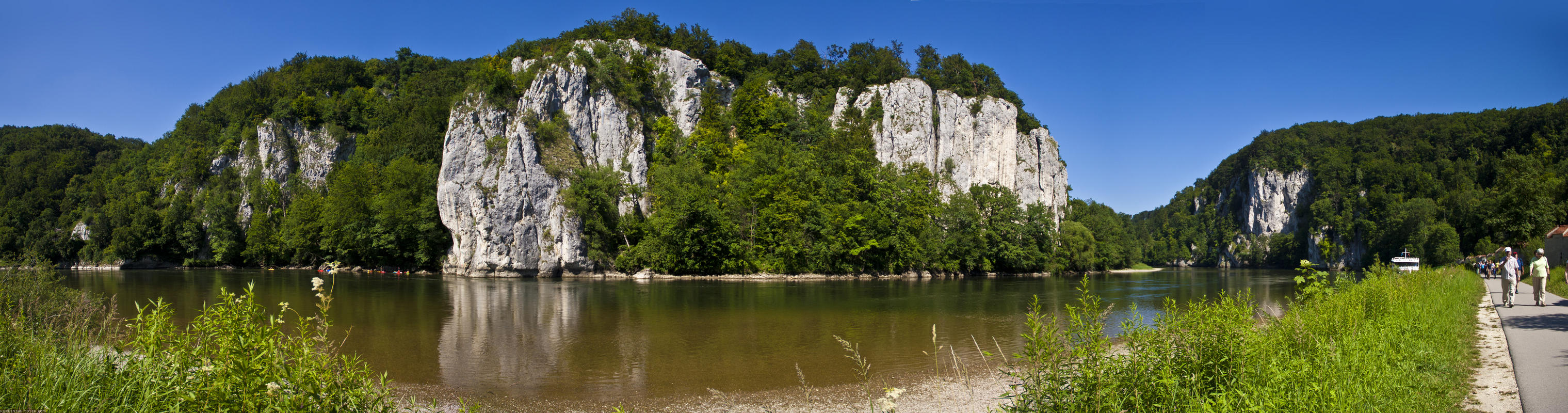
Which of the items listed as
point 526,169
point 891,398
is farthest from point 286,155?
point 891,398

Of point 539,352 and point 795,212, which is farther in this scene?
point 795,212

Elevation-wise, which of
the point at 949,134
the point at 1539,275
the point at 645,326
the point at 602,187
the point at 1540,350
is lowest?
the point at 645,326

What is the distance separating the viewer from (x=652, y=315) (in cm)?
2206

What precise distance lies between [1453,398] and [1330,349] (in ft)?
3.82

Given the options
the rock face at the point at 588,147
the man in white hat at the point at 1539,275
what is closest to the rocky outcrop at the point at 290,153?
the rock face at the point at 588,147

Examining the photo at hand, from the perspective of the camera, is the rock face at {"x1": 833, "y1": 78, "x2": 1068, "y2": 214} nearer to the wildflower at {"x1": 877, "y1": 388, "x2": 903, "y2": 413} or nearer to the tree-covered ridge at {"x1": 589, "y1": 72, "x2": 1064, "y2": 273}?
the tree-covered ridge at {"x1": 589, "y1": 72, "x2": 1064, "y2": 273}

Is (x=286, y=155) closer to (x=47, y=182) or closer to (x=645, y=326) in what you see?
(x=47, y=182)

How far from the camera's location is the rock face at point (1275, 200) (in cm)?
11150

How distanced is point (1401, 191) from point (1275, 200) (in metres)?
28.8

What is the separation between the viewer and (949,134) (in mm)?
69250

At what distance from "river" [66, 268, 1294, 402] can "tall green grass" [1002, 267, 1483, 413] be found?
65 cm

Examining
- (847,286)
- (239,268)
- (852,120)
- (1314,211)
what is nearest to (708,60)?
(852,120)

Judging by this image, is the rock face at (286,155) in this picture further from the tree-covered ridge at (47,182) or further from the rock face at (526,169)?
the rock face at (526,169)

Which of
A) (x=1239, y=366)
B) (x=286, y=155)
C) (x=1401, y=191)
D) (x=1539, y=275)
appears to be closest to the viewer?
(x=1239, y=366)
